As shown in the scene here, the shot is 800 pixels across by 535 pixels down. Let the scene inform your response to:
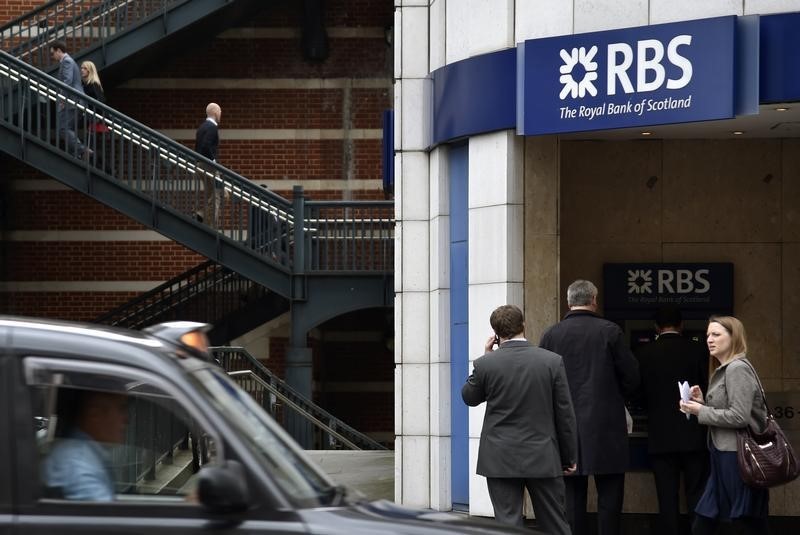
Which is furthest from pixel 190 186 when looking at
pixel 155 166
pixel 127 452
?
pixel 127 452

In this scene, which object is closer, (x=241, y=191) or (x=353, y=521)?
(x=353, y=521)

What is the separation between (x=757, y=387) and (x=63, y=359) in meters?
5.24

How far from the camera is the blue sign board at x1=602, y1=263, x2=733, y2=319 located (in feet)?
38.8

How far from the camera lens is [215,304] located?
69.8ft

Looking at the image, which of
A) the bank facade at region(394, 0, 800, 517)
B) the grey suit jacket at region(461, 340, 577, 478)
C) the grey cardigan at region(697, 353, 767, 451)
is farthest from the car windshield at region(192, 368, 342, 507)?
the bank facade at region(394, 0, 800, 517)

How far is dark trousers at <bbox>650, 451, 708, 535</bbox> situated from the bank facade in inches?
43.1

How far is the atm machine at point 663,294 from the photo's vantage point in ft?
38.7

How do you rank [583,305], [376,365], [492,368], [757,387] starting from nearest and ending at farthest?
[492,368] → [757,387] → [583,305] → [376,365]

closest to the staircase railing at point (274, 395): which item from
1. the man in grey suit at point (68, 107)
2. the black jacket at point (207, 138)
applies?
the black jacket at point (207, 138)

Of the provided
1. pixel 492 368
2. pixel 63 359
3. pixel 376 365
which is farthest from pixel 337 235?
pixel 63 359

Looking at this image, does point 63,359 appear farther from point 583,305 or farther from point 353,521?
point 583,305

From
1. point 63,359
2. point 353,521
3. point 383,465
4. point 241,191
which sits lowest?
point 383,465

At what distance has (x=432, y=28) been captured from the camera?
12344mm

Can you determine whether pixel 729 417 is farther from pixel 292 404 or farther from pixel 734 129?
pixel 292 404
